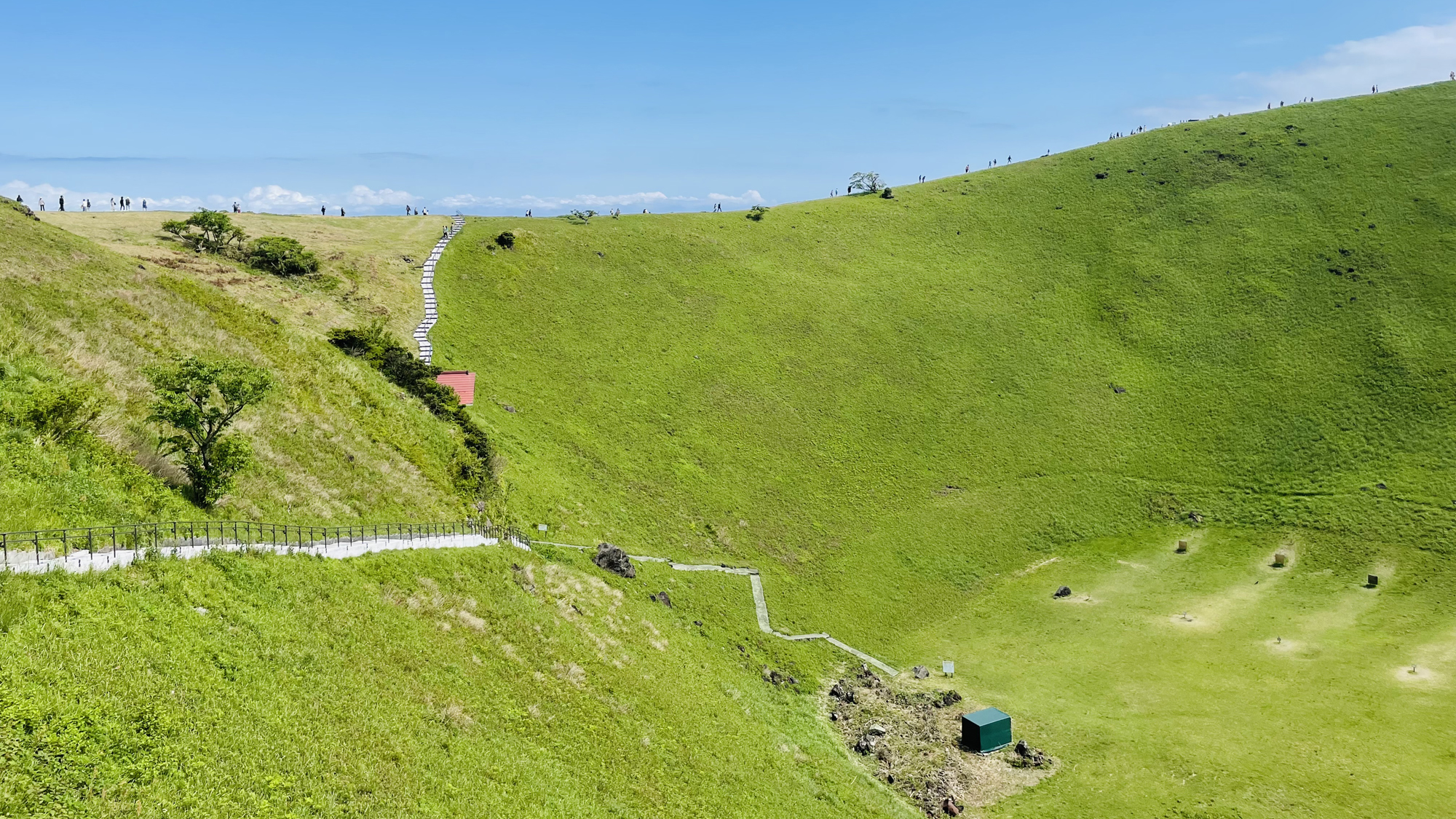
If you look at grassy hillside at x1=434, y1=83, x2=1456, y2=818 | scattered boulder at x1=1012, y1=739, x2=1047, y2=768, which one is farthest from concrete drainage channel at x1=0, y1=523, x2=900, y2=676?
scattered boulder at x1=1012, y1=739, x2=1047, y2=768

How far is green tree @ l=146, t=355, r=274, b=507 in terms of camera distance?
99.5 feet

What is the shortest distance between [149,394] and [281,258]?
1785 inches

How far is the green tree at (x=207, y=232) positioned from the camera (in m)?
77.8

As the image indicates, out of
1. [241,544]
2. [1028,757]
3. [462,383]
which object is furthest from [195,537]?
[1028,757]

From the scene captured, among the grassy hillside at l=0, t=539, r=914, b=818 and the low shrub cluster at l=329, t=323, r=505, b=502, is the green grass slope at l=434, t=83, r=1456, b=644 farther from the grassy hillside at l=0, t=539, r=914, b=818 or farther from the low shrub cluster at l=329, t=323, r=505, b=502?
the grassy hillside at l=0, t=539, r=914, b=818

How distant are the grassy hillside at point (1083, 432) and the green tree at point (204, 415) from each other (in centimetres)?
2251

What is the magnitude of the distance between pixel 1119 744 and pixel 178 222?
92466 millimetres

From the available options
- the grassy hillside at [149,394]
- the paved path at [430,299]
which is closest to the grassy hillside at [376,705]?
the grassy hillside at [149,394]

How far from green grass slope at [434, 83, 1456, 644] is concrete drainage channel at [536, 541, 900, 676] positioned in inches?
54.8

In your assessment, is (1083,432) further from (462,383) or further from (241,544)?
(241,544)

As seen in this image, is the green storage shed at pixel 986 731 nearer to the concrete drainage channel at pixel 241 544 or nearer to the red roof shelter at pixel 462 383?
the concrete drainage channel at pixel 241 544

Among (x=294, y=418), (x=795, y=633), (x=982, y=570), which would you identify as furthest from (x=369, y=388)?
(x=982, y=570)

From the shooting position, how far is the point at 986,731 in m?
41.3

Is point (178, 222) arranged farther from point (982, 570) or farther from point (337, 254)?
point (982, 570)
